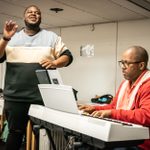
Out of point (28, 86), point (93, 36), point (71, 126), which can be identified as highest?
point (93, 36)

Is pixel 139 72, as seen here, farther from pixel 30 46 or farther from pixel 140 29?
pixel 140 29

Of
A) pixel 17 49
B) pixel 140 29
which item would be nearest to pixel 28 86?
pixel 17 49

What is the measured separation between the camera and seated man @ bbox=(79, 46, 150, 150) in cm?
186

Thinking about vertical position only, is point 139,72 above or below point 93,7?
below

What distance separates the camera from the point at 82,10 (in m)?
3.99

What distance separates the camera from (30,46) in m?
2.49

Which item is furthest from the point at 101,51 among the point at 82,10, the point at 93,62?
the point at 82,10

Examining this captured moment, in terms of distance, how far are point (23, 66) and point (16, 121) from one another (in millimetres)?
419

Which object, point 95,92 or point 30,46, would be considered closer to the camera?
point 30,46

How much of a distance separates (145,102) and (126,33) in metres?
2.92

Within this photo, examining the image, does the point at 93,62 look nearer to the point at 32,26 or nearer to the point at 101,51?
the point at 101,51

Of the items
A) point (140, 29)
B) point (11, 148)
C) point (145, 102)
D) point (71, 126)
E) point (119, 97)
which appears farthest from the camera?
point (140, 29)

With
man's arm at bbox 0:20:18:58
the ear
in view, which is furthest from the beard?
the ear

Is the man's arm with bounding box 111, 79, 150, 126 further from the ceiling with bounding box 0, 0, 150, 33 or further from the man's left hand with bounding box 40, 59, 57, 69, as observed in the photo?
the ceiling with bounding box 0, 0, 150, 33
